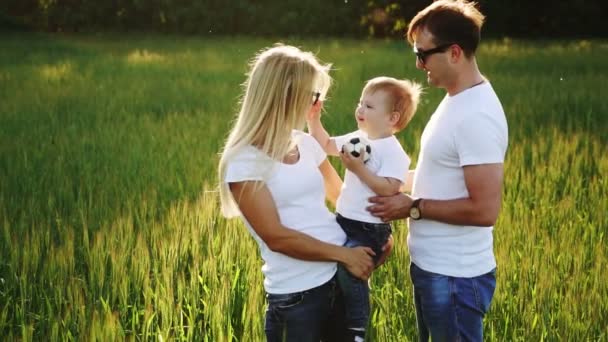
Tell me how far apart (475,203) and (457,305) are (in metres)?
0.32

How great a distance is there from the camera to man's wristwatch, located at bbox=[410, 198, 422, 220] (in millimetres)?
2279

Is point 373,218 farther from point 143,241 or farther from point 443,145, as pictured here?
point 143,241

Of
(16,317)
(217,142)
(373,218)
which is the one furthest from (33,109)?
(373,218)

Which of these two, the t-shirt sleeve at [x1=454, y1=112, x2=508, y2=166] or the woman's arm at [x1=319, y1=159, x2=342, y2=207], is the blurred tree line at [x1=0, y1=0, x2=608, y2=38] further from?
the t-shirt sleeve at [x1=454, y1=112, x2=508, y2=166]

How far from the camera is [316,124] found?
2.65m

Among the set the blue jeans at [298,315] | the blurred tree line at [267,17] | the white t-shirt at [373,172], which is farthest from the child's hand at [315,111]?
the blurred tree line at [267,17]

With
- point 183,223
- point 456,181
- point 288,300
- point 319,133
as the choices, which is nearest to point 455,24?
point 456,181

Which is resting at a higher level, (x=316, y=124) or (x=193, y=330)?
(x=316, y=124)

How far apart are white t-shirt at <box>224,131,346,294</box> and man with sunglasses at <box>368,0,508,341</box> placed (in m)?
0.28

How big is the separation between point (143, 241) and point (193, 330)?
1.07m

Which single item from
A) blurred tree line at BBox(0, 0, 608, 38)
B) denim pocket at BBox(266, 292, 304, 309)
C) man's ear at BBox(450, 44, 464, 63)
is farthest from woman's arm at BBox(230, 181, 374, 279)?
blurred tree line at BBox(0, 0, 608, 38)

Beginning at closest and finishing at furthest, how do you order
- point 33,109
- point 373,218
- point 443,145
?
point 443,145, point 373,218, point 33,109

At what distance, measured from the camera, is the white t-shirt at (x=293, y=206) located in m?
2.16

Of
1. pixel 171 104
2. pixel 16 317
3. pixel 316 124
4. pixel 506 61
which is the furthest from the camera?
pixel 506 61
